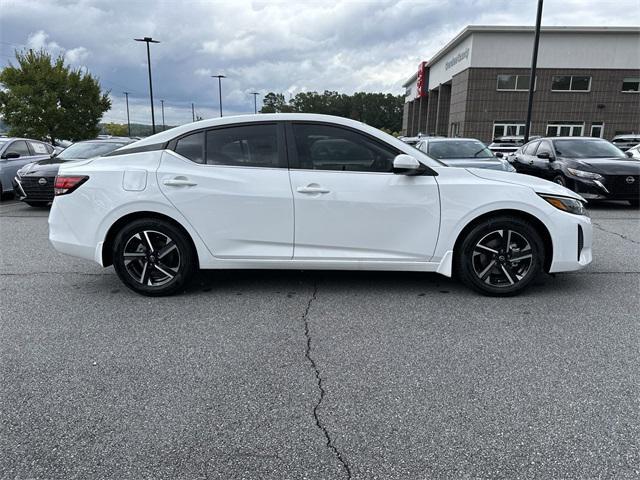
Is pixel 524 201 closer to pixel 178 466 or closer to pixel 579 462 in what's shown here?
pixel 579 462

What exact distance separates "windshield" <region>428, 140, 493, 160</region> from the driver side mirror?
6.44 meters

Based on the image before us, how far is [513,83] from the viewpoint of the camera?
134 ft

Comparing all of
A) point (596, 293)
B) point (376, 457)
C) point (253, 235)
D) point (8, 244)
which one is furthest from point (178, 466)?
point (8, 244)

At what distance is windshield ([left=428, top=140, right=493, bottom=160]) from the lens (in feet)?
33.8

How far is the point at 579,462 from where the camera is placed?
7.00ft

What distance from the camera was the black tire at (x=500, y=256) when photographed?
418 centimetres

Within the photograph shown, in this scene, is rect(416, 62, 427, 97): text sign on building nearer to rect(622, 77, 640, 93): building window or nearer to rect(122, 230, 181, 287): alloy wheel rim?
rect(622, 77, 640, 93): building window

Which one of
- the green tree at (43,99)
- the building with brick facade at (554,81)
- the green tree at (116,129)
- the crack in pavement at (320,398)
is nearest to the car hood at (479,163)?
the crack in pavement at (320,398)

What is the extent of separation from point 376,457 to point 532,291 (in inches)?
116

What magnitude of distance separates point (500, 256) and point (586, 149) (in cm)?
775

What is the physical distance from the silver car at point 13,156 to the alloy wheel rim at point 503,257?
11.1 meters

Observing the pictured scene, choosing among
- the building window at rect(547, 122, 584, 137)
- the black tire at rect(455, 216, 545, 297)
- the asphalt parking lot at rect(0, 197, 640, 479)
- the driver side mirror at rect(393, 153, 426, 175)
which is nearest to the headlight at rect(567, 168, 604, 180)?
the asphalt parking lot at rect(0, 197, 640, 479)

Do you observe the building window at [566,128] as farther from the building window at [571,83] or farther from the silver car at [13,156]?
the silver car at [13,156]

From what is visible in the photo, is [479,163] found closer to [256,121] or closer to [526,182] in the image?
[526,182]
